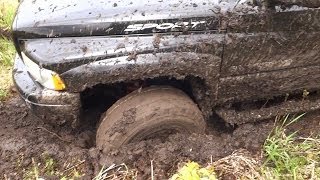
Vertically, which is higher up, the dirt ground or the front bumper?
the front bumper

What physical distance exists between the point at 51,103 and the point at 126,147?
24.8 inches

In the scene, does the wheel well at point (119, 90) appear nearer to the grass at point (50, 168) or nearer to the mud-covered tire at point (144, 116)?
the mud-covered tire at point (144, 116)

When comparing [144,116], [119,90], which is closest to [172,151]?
[144,116]

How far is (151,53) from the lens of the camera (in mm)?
2863

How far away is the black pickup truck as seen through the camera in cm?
283

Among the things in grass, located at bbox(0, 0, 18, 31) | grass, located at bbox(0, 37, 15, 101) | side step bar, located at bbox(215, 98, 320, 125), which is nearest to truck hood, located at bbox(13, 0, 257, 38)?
side step bar, located at bbox(215, 98, 320, 125)

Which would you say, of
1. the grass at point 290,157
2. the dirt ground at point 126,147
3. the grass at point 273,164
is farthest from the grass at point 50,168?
the grass at point 290,157

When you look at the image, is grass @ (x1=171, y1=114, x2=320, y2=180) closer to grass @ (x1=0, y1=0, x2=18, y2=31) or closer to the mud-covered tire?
the mud-covered tire

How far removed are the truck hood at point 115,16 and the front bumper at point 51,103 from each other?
1.23ft

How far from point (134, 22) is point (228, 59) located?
0.73 meters

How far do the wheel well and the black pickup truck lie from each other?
16mm

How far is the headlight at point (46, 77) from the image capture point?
2.81 metres

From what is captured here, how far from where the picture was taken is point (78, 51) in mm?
2809

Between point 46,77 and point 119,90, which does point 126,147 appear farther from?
point 46,77
